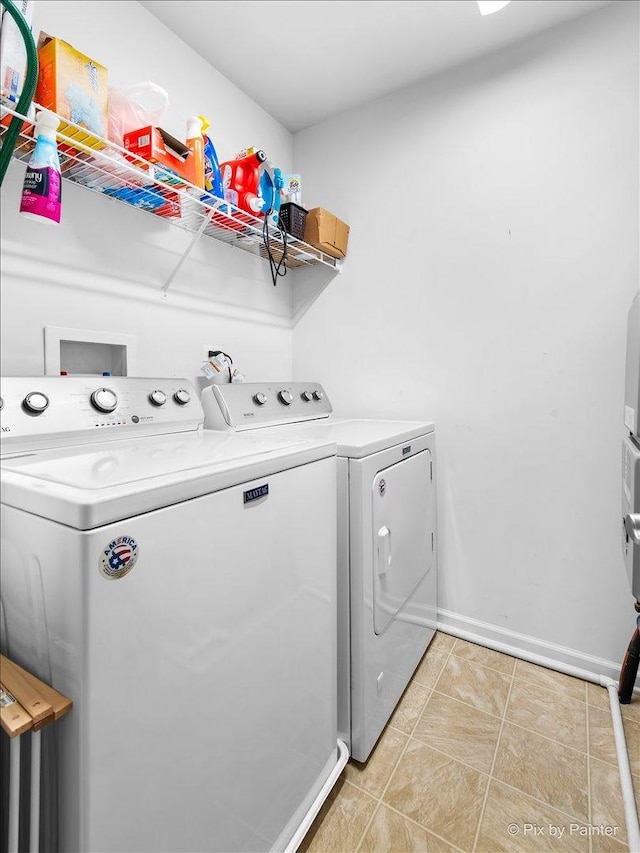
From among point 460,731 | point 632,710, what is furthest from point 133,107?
point 632,710

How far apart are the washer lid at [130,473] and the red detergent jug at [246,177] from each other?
1.14 metres

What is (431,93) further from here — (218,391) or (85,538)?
(85,538)

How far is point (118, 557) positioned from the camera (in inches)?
27.1

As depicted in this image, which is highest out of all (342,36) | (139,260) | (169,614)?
(342,36)

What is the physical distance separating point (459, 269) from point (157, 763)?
2.09m

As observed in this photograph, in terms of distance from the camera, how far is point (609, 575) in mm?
1745

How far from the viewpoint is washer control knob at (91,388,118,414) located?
47.9 inches

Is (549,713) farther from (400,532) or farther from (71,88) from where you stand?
(71,88)

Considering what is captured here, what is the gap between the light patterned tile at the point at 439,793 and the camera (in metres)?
1.21

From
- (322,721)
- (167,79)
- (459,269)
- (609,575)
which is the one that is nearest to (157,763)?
(322,721)

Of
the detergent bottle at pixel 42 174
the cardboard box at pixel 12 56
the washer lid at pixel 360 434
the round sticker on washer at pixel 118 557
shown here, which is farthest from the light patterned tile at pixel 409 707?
the cardboard box at pixel 12 56

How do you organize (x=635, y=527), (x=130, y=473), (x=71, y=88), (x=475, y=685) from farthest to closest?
(x=475, y=685) → (x=71, y=88) → (x=635, y=527) → (x=130, y=473)

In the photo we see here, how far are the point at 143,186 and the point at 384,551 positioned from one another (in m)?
1.52

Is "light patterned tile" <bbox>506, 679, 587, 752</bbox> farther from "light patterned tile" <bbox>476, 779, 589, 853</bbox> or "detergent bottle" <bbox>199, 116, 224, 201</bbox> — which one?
"detergent bottle" <bbox>199, 116, 224, 201</bbox>
